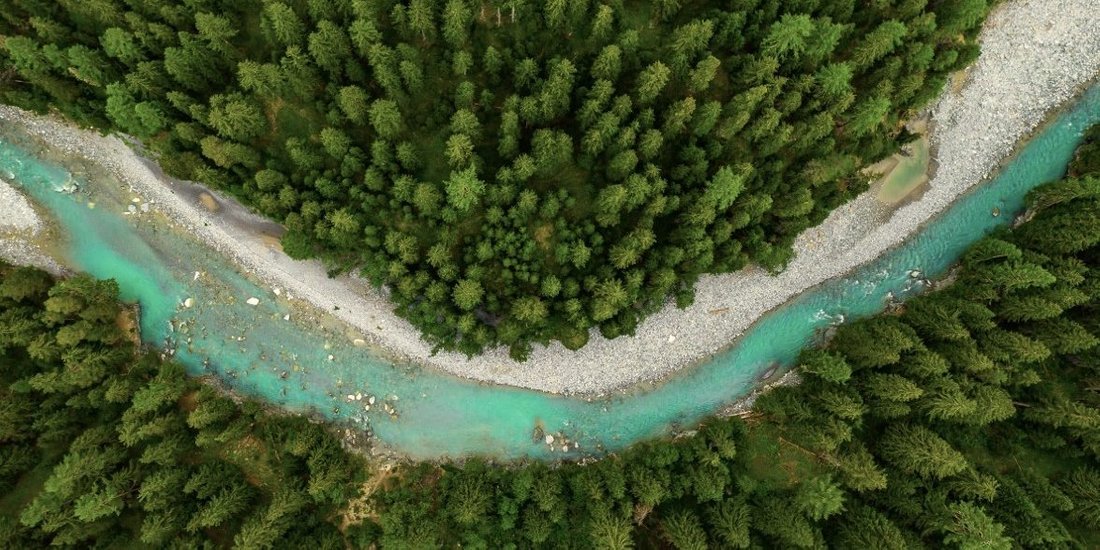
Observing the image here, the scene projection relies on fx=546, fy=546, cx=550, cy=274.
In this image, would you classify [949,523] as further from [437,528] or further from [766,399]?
[437,528]

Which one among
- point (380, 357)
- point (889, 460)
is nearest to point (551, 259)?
point (380, 357)

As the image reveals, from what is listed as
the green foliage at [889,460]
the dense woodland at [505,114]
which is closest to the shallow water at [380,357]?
the green foliage at [889,460]

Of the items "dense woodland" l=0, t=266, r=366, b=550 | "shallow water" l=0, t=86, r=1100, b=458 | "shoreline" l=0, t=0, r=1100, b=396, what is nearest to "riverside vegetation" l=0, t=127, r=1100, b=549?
"dense woodland" l=0, t=266, r=366, b=550

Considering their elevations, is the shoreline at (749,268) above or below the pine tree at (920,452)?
above

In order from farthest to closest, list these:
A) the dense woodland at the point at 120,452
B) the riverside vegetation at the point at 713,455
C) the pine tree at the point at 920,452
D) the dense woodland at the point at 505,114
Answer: the riverside vegetation at the point at 713,455 → the pine tree at the point at 920,452 → the dense woodland at the point at 120,452 → the dense woodland at the point at 505,114

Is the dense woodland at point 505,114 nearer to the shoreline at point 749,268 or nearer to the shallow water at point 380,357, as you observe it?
the shoreline at point 749,268

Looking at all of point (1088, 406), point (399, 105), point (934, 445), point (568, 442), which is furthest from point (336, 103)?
point (1088, 406)

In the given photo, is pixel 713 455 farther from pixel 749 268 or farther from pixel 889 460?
pixel 749 268
